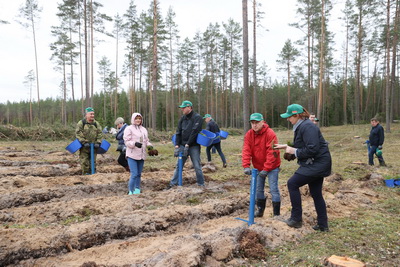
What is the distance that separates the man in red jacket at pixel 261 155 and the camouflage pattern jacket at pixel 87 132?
496 centimetres

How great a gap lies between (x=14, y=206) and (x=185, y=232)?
12.0 ft

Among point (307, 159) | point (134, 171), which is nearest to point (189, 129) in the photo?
point (134, 171)

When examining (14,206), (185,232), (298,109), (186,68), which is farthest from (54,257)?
(186,68)

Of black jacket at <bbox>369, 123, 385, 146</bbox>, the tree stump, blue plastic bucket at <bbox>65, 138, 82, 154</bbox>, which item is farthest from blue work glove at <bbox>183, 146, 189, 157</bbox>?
black jacket at <bbox>369, 123, 385, 146</bbox>

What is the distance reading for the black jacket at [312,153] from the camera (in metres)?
4.05

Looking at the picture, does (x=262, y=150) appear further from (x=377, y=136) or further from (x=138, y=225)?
(x=377, y=136)

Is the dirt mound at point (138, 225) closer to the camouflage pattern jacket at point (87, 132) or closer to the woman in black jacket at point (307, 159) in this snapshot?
the woman in black jacket at point (307, 159)

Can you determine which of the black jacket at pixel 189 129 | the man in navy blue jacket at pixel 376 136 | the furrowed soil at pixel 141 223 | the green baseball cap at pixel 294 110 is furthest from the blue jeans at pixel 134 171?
the man in navy blue jacket at pixel 376 136

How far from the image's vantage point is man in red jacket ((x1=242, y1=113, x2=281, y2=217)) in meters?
4.70

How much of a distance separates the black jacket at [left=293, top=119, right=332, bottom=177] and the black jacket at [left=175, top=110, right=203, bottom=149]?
2961 millimetres

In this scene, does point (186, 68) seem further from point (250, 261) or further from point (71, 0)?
point (250, 261)

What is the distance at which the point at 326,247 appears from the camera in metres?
3.83

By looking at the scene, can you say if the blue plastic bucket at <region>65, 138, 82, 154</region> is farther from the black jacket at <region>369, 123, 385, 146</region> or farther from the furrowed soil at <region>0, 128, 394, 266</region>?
the black jacket at <region>369, 123, 385, 146</region>

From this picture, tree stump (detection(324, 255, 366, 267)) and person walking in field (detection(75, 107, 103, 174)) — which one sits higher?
person walking in field (detection(75, 107, 103, 174))
